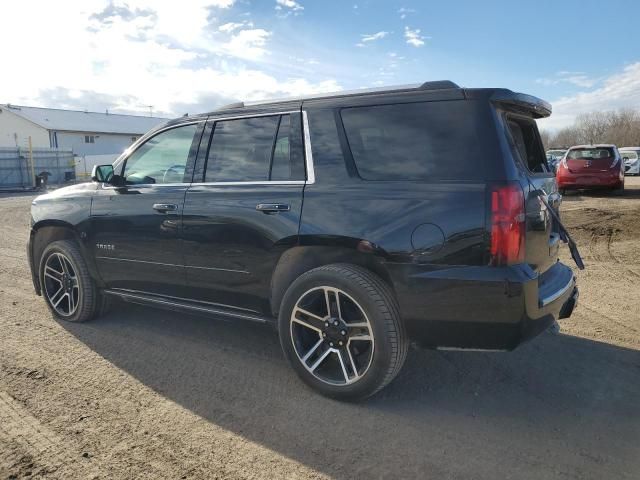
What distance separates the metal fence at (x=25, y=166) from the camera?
26.7 m

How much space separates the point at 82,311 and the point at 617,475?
431cm

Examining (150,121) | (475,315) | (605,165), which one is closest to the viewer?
(475,315)

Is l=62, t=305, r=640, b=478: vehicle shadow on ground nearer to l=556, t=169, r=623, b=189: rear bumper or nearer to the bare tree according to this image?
l=556, t=169, r=623, b=189: rear bumper

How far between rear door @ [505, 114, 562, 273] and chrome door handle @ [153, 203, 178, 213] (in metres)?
2.48

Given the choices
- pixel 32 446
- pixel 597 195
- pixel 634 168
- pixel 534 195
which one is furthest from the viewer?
pixel 634 168

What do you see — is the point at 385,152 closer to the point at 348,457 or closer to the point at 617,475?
the point at 348,457

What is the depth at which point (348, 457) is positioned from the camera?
8.69 feet

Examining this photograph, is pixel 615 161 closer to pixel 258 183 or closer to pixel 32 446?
→ pixel 258 183

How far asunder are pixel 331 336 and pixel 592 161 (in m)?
14.7

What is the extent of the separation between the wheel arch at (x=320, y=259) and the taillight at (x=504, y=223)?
639 millimetres

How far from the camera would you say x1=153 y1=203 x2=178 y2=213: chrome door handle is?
3.91 m

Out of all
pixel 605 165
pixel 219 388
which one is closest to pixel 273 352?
pixel 219 388

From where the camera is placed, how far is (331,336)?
3254 millimetres

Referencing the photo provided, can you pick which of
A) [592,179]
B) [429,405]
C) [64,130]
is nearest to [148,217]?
[429,405]
